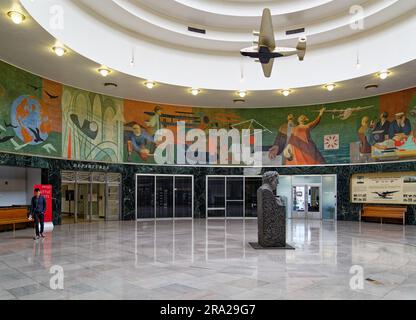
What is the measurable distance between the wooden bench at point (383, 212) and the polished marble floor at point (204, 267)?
520 cm

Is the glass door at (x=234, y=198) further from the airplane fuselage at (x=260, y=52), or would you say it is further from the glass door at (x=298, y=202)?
the airplane fuselage at (x=260, y=52)

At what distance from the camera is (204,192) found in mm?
21328

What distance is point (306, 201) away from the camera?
2116cm

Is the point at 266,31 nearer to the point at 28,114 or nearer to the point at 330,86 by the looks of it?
the point at 330,86

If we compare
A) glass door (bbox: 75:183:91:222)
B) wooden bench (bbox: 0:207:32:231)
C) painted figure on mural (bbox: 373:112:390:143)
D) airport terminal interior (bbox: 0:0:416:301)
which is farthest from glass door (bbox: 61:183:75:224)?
painted figure on mural (bbox: 373:112:390:143)

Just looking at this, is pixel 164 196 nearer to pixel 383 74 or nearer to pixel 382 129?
pixel 382 129

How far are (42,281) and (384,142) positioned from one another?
1809 cm

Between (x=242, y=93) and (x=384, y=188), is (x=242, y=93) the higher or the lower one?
the higher one

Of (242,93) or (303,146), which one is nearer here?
(242,93)

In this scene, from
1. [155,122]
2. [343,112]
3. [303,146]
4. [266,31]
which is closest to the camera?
[266,31]

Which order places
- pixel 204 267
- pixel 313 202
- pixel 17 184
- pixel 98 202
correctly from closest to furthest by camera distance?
pixel 204 267 → pixel 17 184 → pixel 98 202 → pixel 313 202

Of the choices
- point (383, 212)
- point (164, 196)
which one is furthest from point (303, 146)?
point (164, 196)

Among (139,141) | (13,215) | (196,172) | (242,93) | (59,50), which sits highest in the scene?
(59,50)

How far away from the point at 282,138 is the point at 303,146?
1.38m
